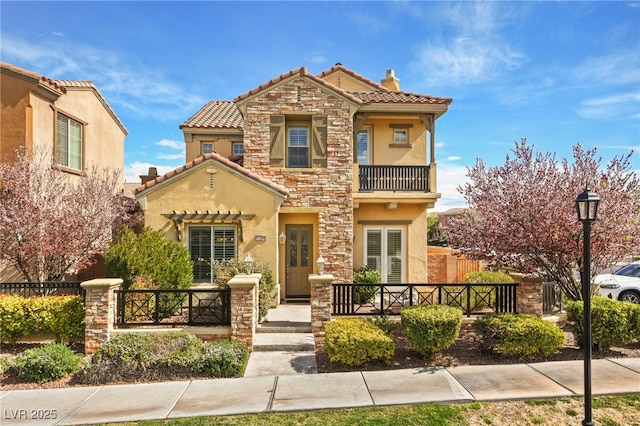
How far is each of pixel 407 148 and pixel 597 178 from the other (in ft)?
23.0

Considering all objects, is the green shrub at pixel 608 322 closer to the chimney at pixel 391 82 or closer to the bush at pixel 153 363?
the bush at pixel 153 363

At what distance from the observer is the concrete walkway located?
19.0 ft

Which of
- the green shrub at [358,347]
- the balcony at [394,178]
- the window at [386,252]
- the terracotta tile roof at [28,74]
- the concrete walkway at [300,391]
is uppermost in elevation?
the terracotta tile roof at [28,74]

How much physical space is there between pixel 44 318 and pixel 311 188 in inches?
336

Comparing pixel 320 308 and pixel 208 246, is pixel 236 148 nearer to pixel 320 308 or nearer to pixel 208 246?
pixel 208 246

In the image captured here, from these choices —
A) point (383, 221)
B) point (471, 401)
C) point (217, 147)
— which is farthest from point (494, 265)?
point (217, 147)

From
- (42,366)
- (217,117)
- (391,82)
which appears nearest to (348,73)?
(391,82)

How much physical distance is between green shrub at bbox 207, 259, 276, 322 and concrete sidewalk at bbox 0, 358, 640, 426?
3033 millimetres

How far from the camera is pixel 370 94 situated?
14.7m

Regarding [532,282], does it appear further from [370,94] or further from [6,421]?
[6,421]

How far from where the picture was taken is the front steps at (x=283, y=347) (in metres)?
7.44

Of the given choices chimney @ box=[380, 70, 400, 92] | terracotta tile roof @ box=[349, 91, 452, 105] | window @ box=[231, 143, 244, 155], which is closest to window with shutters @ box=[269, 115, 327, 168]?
terracotta tile roof @ box=[349, 91, 452, 105]

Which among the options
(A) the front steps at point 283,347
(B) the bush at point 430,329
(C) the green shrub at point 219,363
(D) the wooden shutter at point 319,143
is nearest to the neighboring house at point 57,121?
(C) the green shrub at point 219,363

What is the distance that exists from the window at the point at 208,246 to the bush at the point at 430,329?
6617 millimetres
